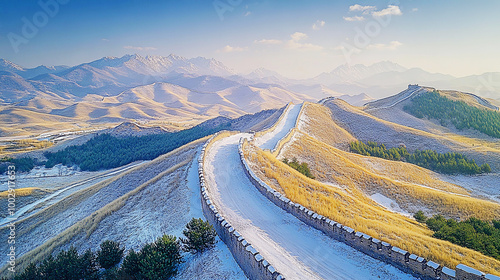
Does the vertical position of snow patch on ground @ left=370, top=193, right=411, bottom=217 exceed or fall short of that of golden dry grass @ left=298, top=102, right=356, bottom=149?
it falls short

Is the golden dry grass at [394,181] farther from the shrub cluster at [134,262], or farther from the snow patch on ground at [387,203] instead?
the shrub cluster at [134,262]

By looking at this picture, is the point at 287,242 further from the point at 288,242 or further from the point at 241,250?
the point at 241,250

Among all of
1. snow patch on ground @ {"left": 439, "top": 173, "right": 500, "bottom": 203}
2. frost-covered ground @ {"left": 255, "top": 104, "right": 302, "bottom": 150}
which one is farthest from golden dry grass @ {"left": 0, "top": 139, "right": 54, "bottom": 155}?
snow patch on ground @ {"left": 439, "top": 173, "right": 500, "bottom": 203}

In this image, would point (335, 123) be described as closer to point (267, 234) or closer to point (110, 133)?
point (267, 234)

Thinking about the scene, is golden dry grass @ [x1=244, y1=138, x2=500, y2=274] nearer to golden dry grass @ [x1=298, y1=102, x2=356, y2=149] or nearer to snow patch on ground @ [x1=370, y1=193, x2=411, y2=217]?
snow patch on ground @ [x1=370, y1=193, x2=411, y2=217]

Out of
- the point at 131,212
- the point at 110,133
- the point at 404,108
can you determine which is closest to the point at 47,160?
the point at 110,133

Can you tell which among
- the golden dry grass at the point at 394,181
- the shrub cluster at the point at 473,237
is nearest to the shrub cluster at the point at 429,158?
the golden dry grass at the point at 394,181
